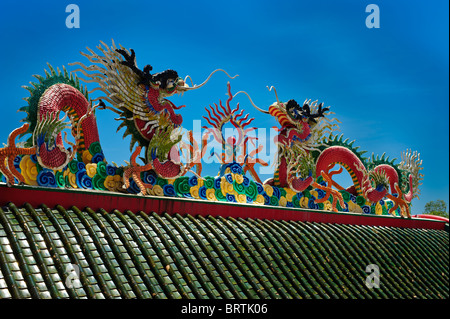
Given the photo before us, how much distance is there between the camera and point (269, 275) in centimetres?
765

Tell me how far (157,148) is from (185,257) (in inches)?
68.6

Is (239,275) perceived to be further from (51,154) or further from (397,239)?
(397,239)

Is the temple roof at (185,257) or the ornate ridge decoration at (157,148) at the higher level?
the ornate ridge decoration at (157,148)

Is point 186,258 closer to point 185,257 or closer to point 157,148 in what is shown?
point 185,257

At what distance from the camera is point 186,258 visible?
691 centimetres

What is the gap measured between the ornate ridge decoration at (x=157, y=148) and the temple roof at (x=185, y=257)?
1.37ft

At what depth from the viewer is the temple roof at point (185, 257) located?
561 centimetres

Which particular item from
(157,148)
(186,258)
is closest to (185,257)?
(186,258)

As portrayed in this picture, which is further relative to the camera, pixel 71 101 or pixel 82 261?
pixel 71 101

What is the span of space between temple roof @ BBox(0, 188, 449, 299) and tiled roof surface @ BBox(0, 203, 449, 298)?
13 millimetres

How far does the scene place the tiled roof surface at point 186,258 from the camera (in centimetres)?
560

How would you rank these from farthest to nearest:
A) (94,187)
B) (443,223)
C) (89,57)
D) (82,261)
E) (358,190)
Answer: (443,223) < (358,190) < (89,57) < (94,187) < (82,261)
